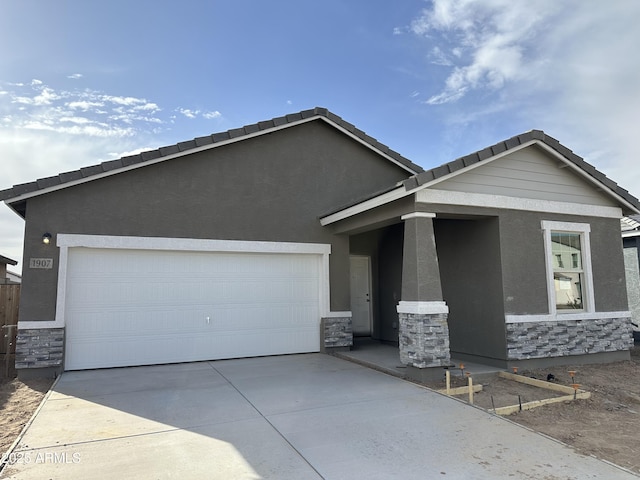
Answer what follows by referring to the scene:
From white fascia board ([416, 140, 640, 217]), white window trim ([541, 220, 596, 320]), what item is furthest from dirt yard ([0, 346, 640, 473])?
white fascia board ([416, 140, 640, 217])

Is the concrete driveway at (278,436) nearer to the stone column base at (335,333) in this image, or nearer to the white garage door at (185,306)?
the white garage door at (185,306)

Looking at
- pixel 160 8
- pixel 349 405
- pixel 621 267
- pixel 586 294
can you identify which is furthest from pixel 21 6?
pixel 621 267

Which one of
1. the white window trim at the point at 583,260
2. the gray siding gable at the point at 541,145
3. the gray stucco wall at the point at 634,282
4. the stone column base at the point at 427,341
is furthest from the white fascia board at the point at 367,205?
the gray stucco wall at the point at 634,282

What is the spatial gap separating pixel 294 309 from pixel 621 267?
7379 mm

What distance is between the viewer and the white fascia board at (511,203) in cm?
733

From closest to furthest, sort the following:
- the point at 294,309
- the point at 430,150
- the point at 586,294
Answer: the point at 586,294 < the point at 294,309 < the point at 430,150

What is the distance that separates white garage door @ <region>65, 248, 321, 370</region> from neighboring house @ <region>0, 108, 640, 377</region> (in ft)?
0.10

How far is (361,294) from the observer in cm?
1212

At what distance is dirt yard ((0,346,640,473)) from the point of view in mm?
4539

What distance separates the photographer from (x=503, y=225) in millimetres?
8039

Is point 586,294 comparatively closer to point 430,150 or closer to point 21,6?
point 430,150

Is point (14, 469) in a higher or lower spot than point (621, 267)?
lower

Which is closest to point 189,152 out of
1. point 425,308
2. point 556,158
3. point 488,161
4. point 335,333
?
point 335,333

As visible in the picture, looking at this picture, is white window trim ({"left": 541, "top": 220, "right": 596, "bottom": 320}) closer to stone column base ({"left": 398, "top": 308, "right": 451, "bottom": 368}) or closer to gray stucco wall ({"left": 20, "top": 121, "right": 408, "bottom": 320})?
stone column base ({"left": 398, "top": 308, "right": 451, "bottom": 368})
